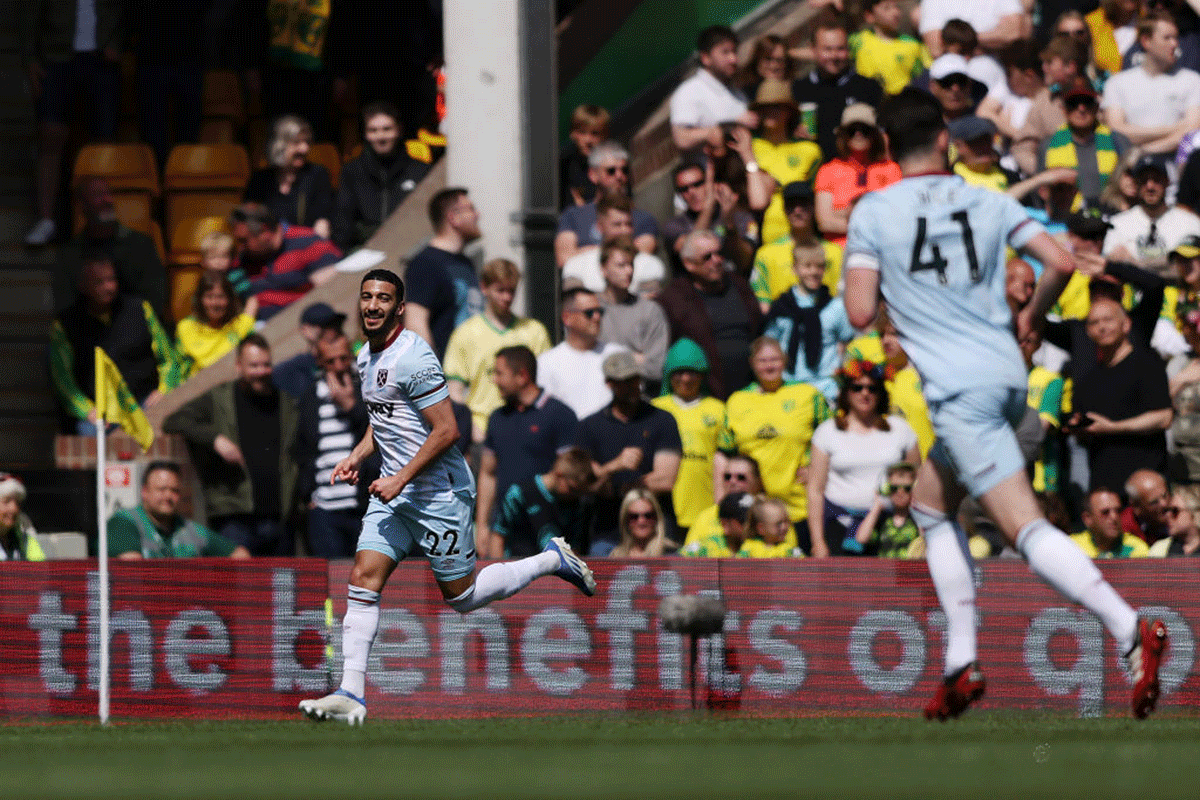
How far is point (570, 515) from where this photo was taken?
12.3 metres

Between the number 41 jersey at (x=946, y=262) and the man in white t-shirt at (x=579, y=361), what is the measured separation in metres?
4.46

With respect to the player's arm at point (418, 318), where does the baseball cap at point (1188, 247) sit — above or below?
above

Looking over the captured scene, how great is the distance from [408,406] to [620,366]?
3054 millimetres

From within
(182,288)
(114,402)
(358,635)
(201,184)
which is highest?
(201,184)

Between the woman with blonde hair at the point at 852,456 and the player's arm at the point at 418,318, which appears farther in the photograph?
the player's arm at the point at 418,318

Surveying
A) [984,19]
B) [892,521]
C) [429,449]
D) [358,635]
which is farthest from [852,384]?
[984,19]

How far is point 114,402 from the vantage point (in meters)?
11.7

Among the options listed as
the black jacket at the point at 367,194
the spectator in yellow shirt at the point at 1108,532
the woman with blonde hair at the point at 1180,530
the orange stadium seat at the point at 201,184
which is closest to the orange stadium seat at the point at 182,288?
the orange stadium seat at the point at 201,184

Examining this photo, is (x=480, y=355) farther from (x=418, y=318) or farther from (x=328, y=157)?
(x=328, y=157)

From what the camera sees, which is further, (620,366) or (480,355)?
(480,355)

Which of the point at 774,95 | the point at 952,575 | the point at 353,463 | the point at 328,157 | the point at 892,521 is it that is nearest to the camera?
the point at 952,575

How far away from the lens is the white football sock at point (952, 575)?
873cm

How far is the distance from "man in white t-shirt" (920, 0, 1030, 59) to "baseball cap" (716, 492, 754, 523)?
4726 mm

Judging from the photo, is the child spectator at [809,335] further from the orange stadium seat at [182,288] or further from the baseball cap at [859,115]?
the orange stadium seat at [182,288]
